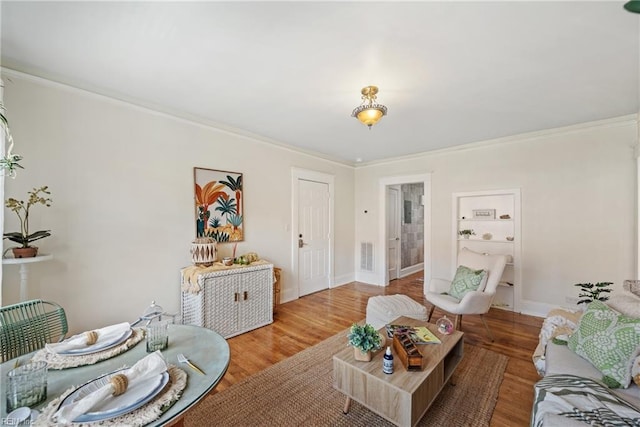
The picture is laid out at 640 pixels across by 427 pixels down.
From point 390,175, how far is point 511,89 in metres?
2.66

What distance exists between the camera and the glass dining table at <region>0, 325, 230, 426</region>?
89 centimetres

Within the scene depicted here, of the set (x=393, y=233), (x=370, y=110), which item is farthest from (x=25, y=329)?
(x=393, y=233)

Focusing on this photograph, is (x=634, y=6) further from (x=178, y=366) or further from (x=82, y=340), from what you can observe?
(x=82, y=340)

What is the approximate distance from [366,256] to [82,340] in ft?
15.0

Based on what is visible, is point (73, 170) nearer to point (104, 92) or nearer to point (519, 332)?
point (104, 92)

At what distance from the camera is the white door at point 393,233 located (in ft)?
17.1

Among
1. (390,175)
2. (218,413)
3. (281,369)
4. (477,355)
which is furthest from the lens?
(390,175)

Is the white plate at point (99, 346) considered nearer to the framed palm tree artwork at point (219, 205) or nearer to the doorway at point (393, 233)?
the framed palm tree artwork at point (219, 205)

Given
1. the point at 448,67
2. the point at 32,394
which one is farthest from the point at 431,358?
the point at 448,67

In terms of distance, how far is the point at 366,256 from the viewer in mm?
5289

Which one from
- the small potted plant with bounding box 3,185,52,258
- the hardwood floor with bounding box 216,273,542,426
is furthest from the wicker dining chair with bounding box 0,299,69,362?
the hardwood floor with bounding box 216,273,542,426

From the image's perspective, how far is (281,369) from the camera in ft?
7.48

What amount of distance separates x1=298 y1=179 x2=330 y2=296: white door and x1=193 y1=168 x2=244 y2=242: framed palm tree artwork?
3.76ft

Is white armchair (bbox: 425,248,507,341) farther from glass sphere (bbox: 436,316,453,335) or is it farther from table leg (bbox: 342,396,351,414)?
table leg (bbox: 342,396,351,414)
